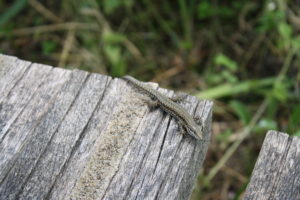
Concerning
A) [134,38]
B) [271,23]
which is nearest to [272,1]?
[271,23]

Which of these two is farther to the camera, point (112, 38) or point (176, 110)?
point (112, 38)

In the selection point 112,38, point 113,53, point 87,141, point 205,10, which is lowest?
point 87,141

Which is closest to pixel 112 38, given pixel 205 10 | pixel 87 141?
pixel 205 10

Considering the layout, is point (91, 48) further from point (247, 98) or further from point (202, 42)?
point (247, 98)

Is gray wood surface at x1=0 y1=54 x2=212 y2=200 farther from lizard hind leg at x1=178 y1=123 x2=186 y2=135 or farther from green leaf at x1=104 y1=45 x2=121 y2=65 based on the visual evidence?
green leaf at x1=104 y1=45 x2=121 y2=65

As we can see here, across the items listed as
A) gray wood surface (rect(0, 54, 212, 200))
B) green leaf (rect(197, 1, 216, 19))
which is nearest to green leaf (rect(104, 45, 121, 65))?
green leaf (rect(197, 1, 216, 19))

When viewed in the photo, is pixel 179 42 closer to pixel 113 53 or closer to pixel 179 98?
pixel 113 53

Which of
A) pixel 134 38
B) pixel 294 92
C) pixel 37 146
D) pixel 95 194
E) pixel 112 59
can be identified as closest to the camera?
pixel 95 194
